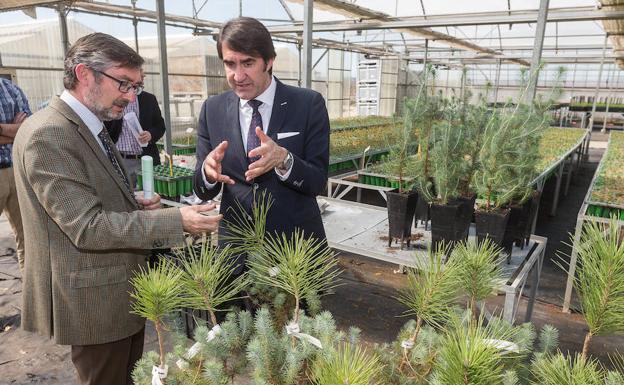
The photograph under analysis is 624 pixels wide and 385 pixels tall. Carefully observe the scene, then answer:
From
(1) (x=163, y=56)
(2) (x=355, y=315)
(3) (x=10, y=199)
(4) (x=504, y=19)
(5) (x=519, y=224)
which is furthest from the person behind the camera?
(4) (x=504, y=19)

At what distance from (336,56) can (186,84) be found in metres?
4.97

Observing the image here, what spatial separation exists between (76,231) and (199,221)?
0.28m

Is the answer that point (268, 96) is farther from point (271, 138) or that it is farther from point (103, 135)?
point (103, 135)

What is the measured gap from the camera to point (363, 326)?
2.80 metres

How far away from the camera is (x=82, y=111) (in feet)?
3.55

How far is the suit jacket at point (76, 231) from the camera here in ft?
3.20

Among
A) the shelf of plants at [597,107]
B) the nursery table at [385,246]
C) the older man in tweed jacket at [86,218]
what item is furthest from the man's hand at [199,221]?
the shelf of plants at [597,107]

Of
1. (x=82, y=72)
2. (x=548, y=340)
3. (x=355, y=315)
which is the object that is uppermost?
(x=82, y=72)

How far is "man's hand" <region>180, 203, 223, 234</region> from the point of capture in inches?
40.0

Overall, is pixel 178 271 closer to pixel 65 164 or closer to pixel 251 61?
pixel 65 164

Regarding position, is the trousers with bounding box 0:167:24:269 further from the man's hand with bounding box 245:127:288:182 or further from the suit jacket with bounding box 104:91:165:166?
the man's hand with bounding box 245:127:288:182

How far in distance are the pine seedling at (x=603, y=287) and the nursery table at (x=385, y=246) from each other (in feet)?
3.44

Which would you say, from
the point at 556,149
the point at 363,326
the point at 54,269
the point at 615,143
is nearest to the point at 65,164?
the point at 54,269

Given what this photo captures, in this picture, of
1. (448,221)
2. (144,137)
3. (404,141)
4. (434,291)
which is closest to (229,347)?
(434,291)
